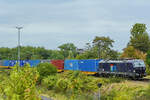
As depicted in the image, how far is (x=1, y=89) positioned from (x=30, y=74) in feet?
4.60

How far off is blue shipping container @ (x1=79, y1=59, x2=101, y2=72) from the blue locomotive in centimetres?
113

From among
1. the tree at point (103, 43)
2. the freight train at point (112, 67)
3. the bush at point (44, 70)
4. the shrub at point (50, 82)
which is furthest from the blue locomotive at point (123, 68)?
the tree at point (103, 43)

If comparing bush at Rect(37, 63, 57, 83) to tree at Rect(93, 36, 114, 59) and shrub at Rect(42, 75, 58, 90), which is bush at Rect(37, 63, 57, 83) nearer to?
shrub at Rect(42, 75, 58, 90)

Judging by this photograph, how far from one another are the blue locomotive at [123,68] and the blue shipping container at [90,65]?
113 cm

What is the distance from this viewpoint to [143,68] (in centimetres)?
2373

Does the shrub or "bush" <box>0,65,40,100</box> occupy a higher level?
"bush" <box>0,65,40,100</box>

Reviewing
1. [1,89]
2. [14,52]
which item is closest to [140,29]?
[1,89]

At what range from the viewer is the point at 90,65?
31.1 metres

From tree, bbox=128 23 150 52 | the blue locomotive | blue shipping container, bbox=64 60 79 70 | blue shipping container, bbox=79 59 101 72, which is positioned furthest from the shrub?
tree, bbox=128 23 150 52

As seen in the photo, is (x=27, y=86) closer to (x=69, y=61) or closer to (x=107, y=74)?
(x=107, y=74)

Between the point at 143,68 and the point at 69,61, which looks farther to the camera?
the point at 69,61

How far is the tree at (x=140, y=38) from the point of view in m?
45.7

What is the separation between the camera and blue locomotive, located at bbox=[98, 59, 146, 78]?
76.9 ft

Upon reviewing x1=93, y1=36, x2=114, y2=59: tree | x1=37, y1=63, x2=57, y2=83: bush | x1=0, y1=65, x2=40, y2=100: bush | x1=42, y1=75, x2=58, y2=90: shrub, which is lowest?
x1=42, y1=75, x2=58, y2=90: shrub
